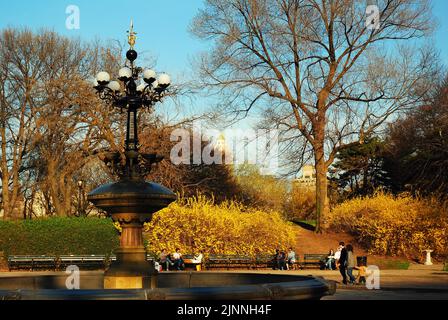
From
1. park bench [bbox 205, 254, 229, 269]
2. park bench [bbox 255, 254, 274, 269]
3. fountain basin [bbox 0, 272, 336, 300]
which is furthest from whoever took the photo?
park bench [bbox 255, 254, 274, 269]

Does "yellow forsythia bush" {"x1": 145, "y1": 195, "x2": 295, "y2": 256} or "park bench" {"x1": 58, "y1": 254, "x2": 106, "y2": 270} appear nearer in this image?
"park bench" {"x1": 58, "y1": 254, "x2": 106, "y2": 270}

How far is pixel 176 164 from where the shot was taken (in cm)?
4781

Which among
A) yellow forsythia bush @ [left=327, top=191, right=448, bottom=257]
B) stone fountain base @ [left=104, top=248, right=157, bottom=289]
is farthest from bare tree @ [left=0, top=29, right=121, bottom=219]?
stone fountain base @ [left=104, top=248, right=157, bottom=289]

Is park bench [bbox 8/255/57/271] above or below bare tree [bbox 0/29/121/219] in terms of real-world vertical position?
below

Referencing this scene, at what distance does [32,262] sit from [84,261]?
240 centimetres

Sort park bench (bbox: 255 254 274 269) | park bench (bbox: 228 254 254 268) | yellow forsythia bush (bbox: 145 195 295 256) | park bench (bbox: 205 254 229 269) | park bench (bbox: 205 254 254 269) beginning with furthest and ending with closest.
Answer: yellow forsythia bush (bbox: 145 195 295 256)
park bench (bbox: 255 254 274 269)
park bench (bbox: 228 254 254 268)
park bench (bbox: 205 254 254 269)
park bench (bbox: 205 254 229 269)

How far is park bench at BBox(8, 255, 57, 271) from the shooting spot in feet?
110

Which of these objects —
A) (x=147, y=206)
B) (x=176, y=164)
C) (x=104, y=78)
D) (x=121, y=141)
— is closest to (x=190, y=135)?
(x=176, y=164)

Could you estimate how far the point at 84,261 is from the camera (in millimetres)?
34250

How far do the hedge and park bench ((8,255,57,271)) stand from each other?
6.59 feet

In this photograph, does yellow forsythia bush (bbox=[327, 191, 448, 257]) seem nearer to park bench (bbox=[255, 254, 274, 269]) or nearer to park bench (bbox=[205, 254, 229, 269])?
park bench (bbox=[255, 254, 274, 269])

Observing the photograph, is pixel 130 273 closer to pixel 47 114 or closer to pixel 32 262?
pixel 32 262
